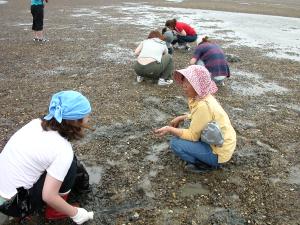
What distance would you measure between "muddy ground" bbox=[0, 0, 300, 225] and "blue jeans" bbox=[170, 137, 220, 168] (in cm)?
17

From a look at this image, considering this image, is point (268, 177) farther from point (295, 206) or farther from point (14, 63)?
point (14, 63)

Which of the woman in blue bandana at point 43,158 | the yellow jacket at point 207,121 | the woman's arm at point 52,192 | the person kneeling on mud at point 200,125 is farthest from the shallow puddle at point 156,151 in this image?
the woman's arm at point 52,192

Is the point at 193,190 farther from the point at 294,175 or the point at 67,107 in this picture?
the point at 67,107

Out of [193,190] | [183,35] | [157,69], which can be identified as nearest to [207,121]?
[193,190]

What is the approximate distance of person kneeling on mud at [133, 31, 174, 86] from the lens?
728 cm

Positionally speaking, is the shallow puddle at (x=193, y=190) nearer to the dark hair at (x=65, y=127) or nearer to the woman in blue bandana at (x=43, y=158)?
the woman in blue bandana at (x=43, y=158)

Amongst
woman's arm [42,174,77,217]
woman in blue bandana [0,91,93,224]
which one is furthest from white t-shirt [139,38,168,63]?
woman's arm [42,174,77,217]

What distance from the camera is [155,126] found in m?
5.59

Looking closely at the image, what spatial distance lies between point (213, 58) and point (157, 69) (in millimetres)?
1118

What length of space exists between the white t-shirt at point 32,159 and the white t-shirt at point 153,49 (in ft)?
14.8

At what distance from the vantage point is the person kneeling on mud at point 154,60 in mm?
7277

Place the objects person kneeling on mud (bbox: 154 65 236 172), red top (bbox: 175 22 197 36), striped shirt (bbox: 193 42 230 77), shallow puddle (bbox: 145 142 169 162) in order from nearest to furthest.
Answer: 1. person kneeling on mud (bbox: 154 65 236 172)
2. shallow puddle (bbox: 145 142 169 162)
3. striped shirt (bbox: 193 42 230 77)
4. red top (bbox: 175 22 197 36)

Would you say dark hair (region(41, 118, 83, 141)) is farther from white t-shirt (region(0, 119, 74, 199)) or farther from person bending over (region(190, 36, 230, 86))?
person bending over (region(190, 36, 230, 86))

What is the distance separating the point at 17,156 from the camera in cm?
295
